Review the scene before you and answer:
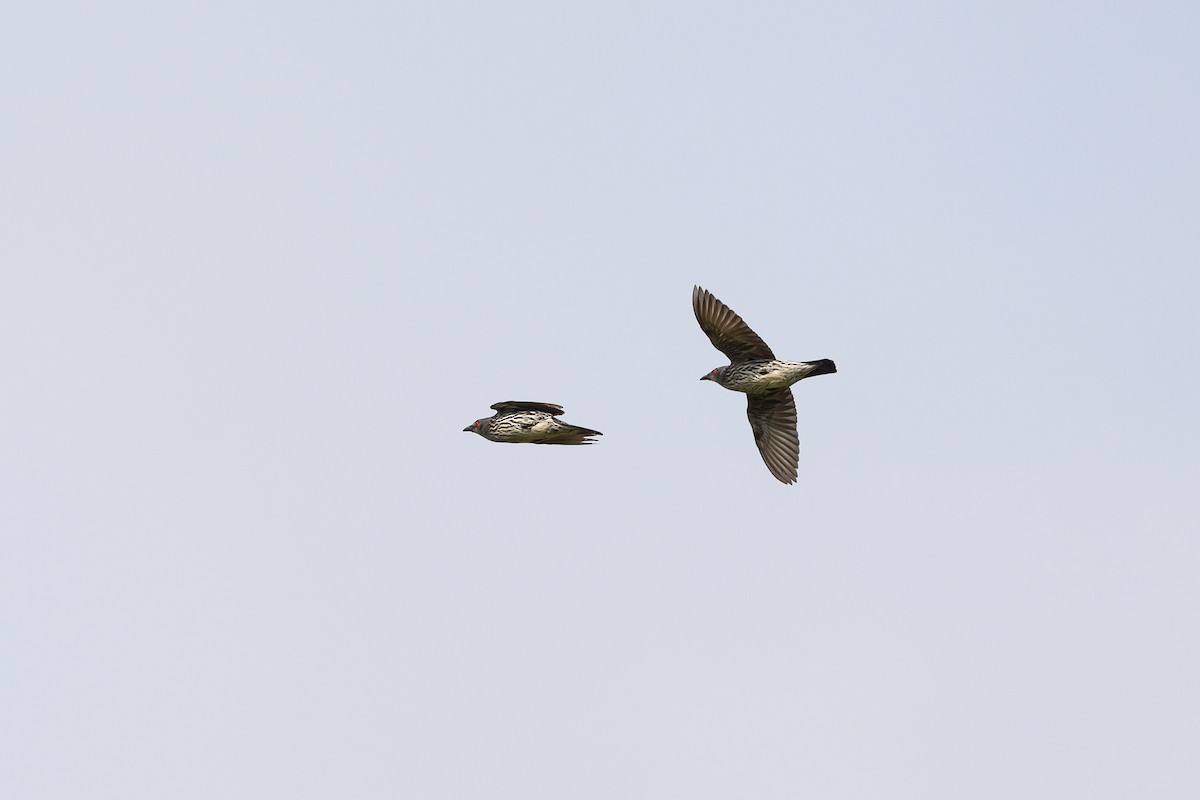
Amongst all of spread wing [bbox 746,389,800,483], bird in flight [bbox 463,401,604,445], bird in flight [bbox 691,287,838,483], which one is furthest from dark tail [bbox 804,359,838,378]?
bird in flight [bbox 463,401,604,445]

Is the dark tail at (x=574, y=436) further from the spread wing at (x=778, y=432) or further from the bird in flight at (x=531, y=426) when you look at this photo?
the spread wing at (x=778, y=432)

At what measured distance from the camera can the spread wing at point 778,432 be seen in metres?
Result: 31.8

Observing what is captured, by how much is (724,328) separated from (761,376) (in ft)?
4.00

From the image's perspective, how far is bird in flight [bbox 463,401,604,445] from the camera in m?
27.6

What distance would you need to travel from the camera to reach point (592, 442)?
28.1 meters

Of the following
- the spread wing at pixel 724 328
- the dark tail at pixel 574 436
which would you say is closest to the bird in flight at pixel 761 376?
the spread wing at pixel 724 328

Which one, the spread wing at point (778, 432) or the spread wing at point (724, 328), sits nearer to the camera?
the spread wing at point (724, 328)

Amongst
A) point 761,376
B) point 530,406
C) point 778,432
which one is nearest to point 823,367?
point 761,376

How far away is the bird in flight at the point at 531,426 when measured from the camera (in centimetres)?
2762

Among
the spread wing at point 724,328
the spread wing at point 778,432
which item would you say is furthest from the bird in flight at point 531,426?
the spread wing at point 778,432

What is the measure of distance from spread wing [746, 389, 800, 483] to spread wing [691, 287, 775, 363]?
1.78 m

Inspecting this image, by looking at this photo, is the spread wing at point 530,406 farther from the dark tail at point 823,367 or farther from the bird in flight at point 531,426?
the dark tail at point 823,367

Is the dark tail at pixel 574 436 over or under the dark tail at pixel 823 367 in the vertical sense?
under

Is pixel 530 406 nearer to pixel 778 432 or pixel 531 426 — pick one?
pixel 531 426
